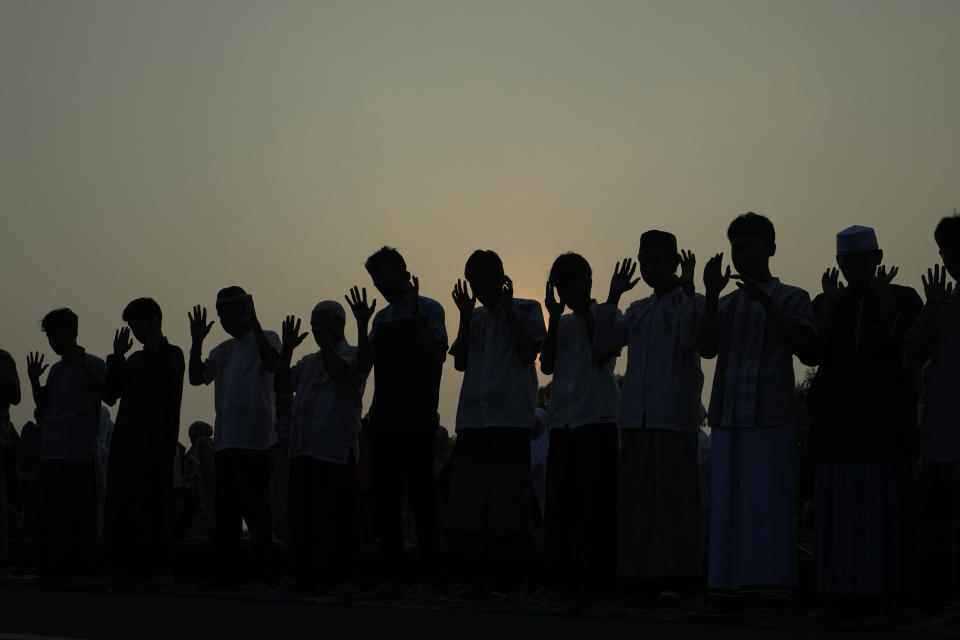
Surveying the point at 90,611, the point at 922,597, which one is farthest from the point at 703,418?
the point at 90,611

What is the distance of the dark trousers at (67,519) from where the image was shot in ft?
32.8

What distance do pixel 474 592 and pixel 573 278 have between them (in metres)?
1.94

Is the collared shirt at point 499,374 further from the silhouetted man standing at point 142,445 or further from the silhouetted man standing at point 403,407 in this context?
the silhouetted man standing at point 142,445

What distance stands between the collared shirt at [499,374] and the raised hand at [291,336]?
3.86ft

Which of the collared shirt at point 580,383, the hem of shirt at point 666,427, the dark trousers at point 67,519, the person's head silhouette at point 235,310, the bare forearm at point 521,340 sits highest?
the person's head silhouette at point 235,310

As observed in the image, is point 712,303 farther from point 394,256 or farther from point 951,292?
→ point 394,256

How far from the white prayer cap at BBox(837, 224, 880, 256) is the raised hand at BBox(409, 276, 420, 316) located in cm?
276

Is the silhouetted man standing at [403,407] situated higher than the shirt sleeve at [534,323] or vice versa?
the shirt sleeve at [534,323]

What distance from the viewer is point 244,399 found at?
30.4 ft

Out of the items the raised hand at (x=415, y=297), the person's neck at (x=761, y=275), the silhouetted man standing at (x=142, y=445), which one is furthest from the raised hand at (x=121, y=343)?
the person's neck at (x=761, y=275)

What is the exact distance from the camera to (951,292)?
682cm

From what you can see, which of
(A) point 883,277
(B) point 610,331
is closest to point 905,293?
(A) point 883,277

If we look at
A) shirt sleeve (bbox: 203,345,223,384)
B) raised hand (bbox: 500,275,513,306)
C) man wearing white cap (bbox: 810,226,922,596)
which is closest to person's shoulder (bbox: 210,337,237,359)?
shirt sleeve (bbox: 203,345,223,384)

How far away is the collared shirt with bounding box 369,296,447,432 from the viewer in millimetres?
8508
